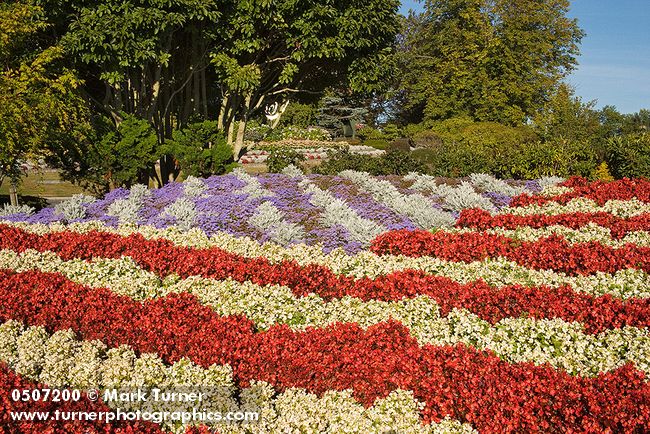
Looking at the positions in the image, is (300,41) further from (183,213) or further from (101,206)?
(101,206)

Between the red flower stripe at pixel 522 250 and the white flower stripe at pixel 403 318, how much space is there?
2090 mm

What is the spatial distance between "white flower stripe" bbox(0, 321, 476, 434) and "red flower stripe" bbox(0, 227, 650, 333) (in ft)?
6.31

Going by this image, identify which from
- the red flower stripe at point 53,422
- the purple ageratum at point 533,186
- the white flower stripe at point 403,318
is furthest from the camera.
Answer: the purple ageratum at point 533,186

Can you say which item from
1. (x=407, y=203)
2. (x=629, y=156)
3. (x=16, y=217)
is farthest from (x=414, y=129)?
(x=16, y=217)

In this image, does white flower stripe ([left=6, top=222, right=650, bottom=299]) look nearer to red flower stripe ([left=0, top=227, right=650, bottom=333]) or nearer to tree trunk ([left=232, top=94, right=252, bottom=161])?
red flower stripe ([left=0, top=227, right=650, bottom=333])

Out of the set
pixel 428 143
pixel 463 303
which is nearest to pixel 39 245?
pixel 463 303

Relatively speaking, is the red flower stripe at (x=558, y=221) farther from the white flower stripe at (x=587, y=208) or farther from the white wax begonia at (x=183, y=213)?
the white wax begonia at (x=183, y=213)

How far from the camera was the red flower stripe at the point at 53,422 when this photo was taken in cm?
301

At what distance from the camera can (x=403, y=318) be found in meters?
5.11

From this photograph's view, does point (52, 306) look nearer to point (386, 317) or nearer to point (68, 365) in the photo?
point (68, 365)

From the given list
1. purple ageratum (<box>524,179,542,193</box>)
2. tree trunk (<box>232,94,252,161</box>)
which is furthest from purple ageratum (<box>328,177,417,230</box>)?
tree trunk (<box>232,94,252,161</box>)

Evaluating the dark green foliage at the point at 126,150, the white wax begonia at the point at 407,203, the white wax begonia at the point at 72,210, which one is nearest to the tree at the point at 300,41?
the dark green foliage at the point at 126,150

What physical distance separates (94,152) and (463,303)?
970 centimetres

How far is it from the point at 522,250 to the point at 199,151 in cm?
875
